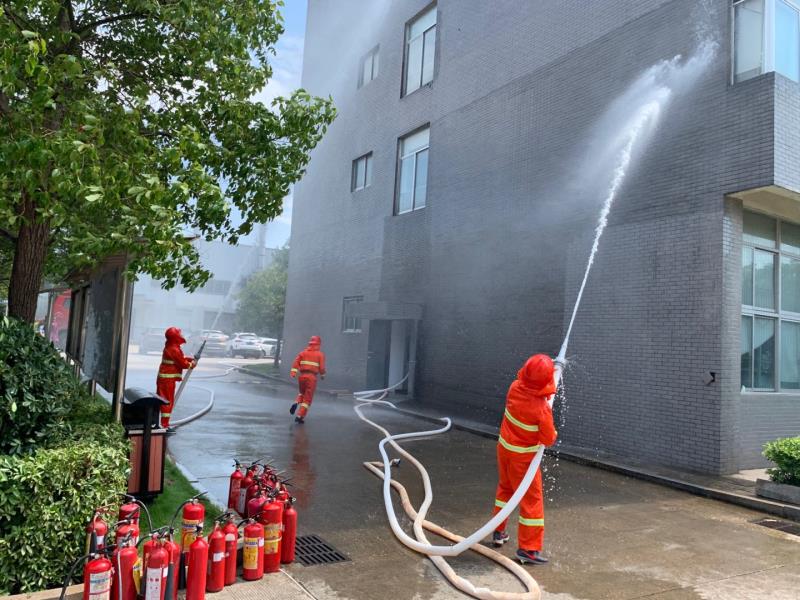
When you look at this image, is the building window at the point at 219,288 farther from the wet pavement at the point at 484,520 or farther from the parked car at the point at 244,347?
the wet pavement at the point at 484,520

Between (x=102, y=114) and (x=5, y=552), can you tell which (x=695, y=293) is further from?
(x=5, y=552)

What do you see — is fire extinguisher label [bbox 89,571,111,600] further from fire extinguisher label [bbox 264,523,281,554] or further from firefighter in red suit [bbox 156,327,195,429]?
firefighter in red suit [bbox 156,327,195,429]

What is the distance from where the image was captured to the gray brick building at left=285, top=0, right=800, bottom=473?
867cm

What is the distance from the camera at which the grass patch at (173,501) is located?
542 cm

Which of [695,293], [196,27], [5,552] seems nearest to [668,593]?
[5,552]

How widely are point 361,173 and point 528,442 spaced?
51.9ft

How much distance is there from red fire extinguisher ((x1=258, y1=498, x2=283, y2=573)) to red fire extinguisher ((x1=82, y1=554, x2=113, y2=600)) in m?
1.15

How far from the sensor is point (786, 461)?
23.8ft

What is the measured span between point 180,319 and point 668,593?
4293cm

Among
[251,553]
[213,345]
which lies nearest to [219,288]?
[213,345]

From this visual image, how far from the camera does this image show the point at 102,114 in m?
5.25

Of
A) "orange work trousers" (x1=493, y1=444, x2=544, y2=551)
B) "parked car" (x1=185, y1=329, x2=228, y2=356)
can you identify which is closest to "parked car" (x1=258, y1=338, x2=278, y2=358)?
"parked car" (x1=185, y1=329, x2=228, y2=356)

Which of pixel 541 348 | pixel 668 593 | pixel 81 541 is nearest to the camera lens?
pixel 81 541

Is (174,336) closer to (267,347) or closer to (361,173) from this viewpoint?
(361,173)
